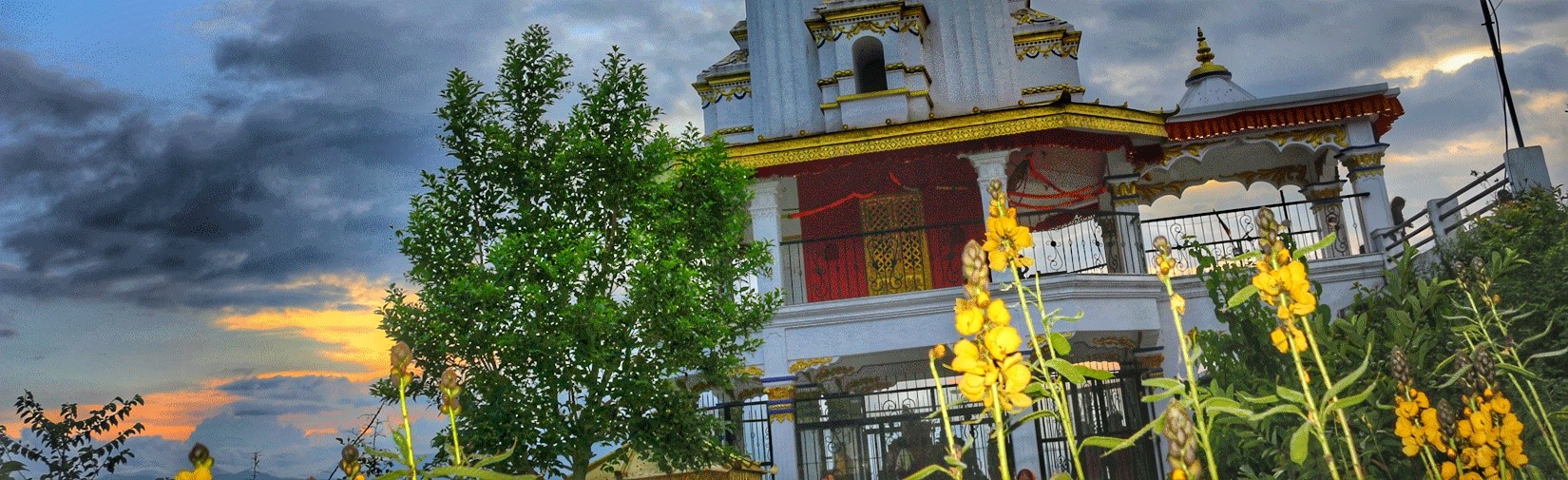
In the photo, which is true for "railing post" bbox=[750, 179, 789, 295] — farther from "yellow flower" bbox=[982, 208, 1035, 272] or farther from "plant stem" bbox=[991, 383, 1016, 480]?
"plant stem" bbox=[991, 383, 1016, 480]

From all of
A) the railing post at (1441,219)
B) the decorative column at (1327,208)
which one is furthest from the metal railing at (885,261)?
the railing post at (1441,219)

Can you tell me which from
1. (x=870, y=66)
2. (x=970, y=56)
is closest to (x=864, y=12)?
(x=870, y=66)

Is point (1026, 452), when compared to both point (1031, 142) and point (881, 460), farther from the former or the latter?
point (1031, 142)

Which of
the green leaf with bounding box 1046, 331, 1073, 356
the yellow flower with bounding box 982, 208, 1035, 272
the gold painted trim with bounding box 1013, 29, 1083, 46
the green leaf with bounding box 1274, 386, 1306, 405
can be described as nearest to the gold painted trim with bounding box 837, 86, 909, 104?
the gold painted trim with bounding box 1013, 29, 1083, 46

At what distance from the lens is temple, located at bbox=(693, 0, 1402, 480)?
46.9 feet

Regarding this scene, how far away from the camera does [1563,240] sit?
31.6 ft

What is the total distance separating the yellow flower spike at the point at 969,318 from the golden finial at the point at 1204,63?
18.5 metres

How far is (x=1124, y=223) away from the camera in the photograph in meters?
17.1

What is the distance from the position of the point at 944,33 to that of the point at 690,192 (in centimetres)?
795

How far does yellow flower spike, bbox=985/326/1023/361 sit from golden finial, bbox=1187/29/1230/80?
18.5 metres

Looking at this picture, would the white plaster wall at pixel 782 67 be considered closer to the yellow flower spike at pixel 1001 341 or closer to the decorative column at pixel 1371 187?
the decorative column at pixel 1371 187

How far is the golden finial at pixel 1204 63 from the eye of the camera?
62.0 feet

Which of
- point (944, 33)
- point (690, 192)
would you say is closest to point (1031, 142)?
point (944, 33)

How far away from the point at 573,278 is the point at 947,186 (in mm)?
8072
